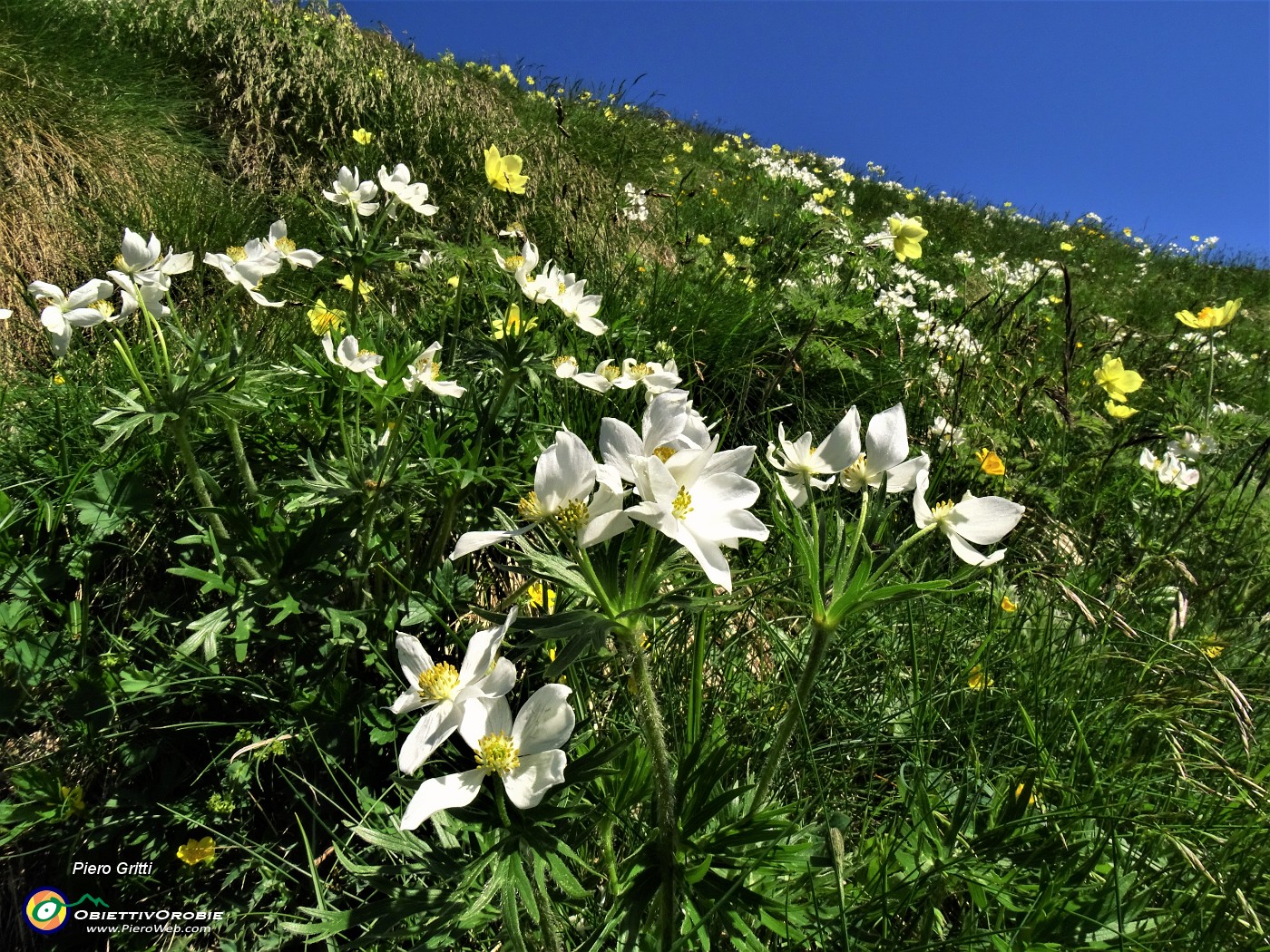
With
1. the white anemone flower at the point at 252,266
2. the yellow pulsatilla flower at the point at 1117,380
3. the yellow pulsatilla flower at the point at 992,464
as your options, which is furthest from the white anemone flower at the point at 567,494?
the yellow pulsatilla flower at the point at 1117,380

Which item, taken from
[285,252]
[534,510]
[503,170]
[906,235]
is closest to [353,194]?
[285,252]

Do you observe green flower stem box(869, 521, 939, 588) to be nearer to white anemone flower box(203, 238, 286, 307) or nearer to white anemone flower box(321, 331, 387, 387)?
white anemone flower box(321, 331, 387, 387)

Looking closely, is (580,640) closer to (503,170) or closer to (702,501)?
(702,501)

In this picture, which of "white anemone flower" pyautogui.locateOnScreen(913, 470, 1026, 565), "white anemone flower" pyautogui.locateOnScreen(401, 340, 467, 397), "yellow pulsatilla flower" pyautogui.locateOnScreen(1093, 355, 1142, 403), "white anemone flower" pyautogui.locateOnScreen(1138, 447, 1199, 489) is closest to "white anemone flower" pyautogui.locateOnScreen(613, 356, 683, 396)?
"white anemone flower" pyautogui.locateOnScreen(401, 340, 467, 397)

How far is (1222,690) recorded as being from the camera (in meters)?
1.60

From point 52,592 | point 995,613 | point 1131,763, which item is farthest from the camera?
point 995,613

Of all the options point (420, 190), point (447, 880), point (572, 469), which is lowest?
point (447, 880)

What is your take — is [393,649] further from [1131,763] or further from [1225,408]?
[1225,408]

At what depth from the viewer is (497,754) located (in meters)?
0.91

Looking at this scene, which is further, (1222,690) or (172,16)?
(172,16)

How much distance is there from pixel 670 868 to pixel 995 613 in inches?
58.5

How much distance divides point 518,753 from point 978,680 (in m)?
1.44

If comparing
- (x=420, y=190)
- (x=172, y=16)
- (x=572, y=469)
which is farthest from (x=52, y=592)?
(x=172, y=16)

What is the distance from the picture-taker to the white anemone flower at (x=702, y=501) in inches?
33.1
